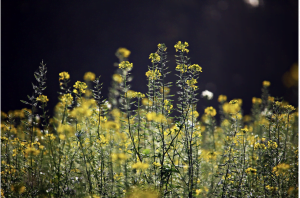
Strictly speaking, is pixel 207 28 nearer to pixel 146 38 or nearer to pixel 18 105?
pixel 146 38

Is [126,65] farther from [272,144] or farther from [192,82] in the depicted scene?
[272,144]

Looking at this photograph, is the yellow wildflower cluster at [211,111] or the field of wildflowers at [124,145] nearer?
the field of wildflowers at [124,145]

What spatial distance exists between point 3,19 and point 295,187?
600 cm

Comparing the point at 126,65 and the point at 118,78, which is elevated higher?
the point at 126,65

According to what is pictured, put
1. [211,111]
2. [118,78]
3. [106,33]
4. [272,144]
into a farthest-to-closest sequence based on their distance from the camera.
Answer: [106,33]
[211,111]
[272,144]
[118,78]

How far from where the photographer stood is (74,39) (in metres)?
6.08

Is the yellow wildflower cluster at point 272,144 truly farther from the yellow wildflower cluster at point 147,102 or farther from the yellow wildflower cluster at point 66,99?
the yellow wildflower cluster at point 66,99

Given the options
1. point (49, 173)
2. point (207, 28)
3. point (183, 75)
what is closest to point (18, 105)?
point (49, 173)

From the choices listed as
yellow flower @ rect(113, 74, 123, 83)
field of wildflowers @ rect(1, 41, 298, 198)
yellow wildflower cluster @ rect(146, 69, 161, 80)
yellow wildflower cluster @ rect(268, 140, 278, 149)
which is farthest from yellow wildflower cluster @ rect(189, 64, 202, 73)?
yellow wildflower cluster @ rect(268, 140, 278, 149)

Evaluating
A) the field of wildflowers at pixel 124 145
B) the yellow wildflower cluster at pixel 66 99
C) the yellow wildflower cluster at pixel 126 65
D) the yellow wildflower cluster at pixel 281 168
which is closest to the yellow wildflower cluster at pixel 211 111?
the field of wildflowers at pixel 124 145

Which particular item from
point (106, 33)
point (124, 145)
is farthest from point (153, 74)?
point (106, 33)

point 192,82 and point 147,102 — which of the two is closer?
point 192,82

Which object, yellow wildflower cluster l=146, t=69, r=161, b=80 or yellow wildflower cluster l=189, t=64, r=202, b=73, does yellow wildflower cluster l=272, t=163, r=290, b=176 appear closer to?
yellow wildflower cluster l=189, t=64, r=202, b=73

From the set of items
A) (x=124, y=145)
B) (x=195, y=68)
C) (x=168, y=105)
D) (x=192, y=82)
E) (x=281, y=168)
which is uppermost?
(x=195, y=68)
